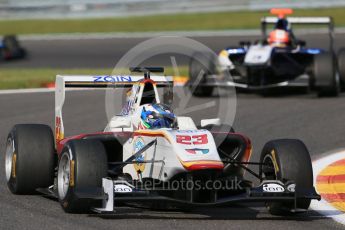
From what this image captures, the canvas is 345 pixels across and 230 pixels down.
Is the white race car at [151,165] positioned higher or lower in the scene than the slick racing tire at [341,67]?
higher

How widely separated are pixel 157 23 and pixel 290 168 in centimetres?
2935

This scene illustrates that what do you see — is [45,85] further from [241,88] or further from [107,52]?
[107,52]

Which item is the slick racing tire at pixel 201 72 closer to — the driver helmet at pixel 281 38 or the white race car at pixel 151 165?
the driver helmet at pixel 281 38

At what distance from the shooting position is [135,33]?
35.7 meters

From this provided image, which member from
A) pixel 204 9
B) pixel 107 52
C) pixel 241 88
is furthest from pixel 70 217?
pixel 204 9

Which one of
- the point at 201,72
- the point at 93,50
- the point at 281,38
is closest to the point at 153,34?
the point at 93,50

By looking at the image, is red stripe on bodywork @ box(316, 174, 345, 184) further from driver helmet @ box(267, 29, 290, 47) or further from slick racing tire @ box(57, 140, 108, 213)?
driver helmet @ box(267, 29, 290, 47)

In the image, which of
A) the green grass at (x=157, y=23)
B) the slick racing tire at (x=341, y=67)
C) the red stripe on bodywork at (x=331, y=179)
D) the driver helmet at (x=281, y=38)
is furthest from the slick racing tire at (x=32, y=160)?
the green grass at (x=157, y=23)

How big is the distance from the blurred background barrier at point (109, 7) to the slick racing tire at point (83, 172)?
31.0m

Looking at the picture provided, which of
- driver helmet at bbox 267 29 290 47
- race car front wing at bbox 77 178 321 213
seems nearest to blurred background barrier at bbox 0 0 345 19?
driver helmet at bbox 267 29 290 47

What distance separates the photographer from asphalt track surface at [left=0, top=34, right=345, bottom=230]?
29.0 ft

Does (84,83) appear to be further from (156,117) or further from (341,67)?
(341,67)

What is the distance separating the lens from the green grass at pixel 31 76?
872 inches


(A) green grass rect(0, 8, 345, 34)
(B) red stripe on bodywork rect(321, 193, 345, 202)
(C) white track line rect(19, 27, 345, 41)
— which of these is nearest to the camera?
(B) red stripe on bodywork rect(321, 193, 345, 202)
